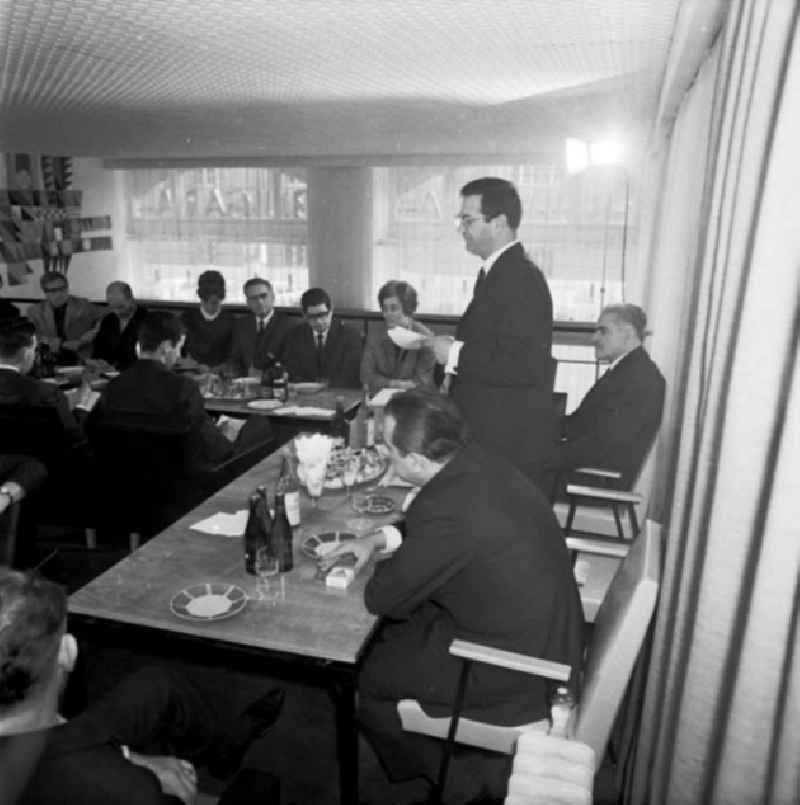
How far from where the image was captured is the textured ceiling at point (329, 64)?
1.87 meters

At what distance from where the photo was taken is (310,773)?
2445 millimetres

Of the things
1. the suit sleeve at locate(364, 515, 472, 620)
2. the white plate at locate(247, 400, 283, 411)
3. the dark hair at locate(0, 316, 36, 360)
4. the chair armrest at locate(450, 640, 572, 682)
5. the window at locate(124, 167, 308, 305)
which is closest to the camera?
the chair armrest at locate(450, 640, 572, 682)

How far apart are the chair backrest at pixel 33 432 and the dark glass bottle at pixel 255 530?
150cm

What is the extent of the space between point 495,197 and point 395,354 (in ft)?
6.95

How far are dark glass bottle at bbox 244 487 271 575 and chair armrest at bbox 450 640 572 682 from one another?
0.64 meters

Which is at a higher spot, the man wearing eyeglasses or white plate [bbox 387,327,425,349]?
white plate [bbox 387,327,425,349]

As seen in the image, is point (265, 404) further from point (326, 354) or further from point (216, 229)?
point (216, 229)

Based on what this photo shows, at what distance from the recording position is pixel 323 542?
7.66ft

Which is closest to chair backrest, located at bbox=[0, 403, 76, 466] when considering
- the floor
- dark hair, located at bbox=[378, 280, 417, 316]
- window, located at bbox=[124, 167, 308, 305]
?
the floor

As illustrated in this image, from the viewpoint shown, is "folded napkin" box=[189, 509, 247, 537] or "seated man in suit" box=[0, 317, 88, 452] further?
"seated man in suit" box=[0, 317, 88, 452]

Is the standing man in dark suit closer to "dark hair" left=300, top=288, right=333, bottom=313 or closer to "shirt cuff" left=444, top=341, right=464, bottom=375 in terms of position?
"shirt cuff" left=444, top=341, right=464, bottom=375

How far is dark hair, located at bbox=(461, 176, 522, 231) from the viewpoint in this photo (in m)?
2.81

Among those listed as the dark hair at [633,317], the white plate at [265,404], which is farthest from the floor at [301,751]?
the dark hair at [633,317]

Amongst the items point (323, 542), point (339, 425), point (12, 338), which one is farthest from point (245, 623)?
point (12, 338)
